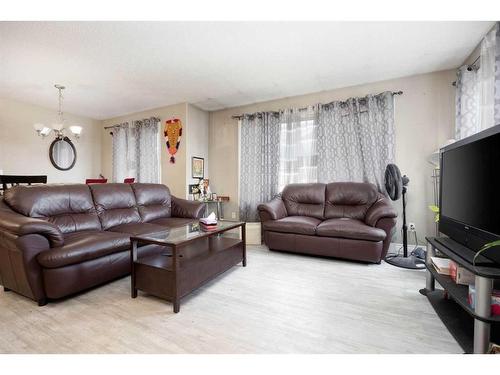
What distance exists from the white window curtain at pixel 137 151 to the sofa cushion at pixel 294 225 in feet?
8.83

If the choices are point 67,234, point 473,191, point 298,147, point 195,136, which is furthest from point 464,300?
point 195,136

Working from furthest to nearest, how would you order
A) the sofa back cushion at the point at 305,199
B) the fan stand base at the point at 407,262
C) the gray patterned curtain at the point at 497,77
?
1. the sofa back cushion at the point at 305,199
2. the fan stand base at the point at 407,262
3. the gray patterned curtain at the point at 497,77

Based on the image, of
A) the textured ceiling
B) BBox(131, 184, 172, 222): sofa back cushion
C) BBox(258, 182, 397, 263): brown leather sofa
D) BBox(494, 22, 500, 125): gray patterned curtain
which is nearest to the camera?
BBox(494, 22, 500, 125): gray patterned curtain

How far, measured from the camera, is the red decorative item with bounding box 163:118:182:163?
4402mm

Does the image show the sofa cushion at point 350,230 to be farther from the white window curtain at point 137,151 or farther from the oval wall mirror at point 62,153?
the oval wall mirror at point 62,153

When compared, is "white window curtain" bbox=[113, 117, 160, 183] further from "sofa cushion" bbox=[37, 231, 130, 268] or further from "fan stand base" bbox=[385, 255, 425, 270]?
"fan stand base" bbox=[385, 255, 425, 270]

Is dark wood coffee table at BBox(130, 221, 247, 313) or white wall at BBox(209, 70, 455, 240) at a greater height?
white wall at BBox(209, 70, 455, 240)

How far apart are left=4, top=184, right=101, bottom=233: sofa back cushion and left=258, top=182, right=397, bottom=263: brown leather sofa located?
83.9 inches

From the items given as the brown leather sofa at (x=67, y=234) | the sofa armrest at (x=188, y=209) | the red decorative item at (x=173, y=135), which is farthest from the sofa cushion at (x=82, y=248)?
the red decorative item at (x=173, y=135)

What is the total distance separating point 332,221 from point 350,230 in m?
0.33

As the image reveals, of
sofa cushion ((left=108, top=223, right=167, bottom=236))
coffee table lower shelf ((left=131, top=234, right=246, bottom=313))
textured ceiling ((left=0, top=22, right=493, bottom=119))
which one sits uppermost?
textured ceiling ((left=0, top=22, right=493, bottom=119))

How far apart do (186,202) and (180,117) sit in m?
1.78

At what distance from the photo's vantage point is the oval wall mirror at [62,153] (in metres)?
4.62

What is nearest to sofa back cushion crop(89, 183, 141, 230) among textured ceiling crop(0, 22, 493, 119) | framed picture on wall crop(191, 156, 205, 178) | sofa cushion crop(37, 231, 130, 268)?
sofa cushion crop(37, 231, 130, 268)
